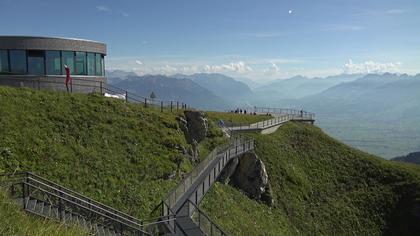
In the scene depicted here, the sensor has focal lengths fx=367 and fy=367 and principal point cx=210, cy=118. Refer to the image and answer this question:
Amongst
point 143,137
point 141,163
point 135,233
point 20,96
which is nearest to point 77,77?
point 20,96

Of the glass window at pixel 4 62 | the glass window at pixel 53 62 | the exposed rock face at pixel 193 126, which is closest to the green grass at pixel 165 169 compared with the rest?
the exposed rock face at pixel 193 126

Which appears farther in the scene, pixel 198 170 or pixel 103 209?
pixel 198 170

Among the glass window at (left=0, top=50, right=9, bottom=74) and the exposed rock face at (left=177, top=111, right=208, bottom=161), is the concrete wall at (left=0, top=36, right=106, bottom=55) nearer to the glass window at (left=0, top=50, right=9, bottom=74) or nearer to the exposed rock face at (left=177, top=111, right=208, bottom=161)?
the glass window at (left=0, top=50, right=9, bottom=74)

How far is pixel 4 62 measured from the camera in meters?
30.0

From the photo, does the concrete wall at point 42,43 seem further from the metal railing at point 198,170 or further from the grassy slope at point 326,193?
the grassy slope at point 326,193

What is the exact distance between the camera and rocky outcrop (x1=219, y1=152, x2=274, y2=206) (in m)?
34.4

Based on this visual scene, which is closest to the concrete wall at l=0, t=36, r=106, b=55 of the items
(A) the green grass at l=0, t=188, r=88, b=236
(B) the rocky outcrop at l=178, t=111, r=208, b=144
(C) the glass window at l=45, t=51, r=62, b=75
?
(C) the glass window at l=45, t=51, r=62, b=75

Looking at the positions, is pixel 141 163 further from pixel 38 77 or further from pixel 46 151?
pixel 38 77

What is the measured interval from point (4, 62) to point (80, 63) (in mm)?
5945

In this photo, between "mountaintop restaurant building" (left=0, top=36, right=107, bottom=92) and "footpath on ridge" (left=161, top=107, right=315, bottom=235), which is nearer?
"footpath on ridge" (left=161, top=107, right=315, bottom=235)

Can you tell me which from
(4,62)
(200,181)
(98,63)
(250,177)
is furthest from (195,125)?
(4,62)

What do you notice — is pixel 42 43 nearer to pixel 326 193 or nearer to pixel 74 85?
pixel 74 85

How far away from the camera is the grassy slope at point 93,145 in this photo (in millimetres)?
19312

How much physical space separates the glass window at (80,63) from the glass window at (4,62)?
17.8 feet
